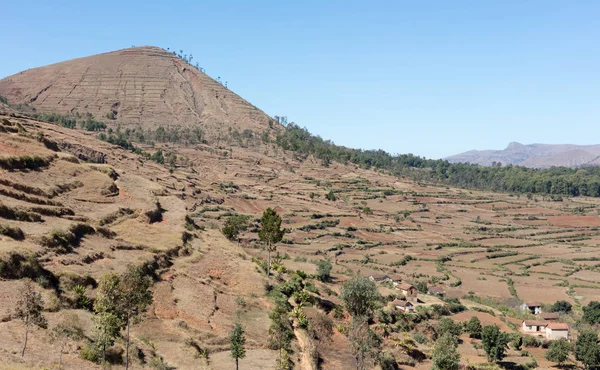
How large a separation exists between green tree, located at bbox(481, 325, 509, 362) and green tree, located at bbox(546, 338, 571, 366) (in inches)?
223

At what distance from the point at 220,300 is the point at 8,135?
3375 centimetres

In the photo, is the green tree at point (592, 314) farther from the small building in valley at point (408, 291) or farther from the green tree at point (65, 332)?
the green tree at point (65, 332)

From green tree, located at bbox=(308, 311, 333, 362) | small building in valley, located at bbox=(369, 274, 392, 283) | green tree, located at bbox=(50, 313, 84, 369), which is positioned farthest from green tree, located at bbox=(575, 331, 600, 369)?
green tree, located at bbox=(50, 313, 84, 369)

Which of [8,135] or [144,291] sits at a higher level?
[8,135]

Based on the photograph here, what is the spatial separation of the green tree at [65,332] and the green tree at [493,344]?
3954 centimetres

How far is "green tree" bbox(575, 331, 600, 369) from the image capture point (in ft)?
164

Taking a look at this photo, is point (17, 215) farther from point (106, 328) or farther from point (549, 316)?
point (549, 316)

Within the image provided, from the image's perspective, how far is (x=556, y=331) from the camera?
61.5m

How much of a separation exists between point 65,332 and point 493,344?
41.3 metres

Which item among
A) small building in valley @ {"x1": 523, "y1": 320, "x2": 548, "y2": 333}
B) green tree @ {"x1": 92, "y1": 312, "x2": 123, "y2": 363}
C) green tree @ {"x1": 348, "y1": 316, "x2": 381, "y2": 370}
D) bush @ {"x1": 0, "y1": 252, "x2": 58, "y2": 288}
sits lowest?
small building in valley @ {"x1": 523, "y1": 320, "x2": 548, "y2": 333}

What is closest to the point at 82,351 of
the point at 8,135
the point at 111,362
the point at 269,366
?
the point at 111,362

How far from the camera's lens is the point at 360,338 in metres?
36.2

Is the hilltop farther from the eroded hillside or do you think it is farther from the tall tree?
the tall tree

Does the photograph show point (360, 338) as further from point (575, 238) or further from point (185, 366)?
point (575, 238)
